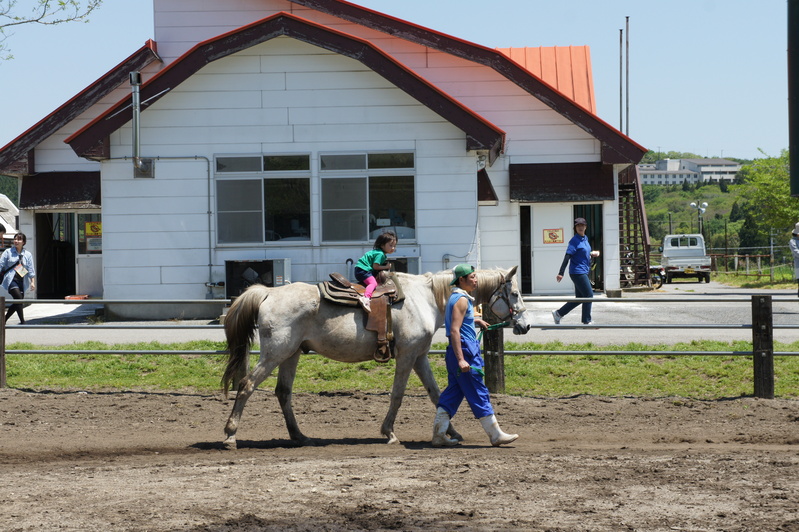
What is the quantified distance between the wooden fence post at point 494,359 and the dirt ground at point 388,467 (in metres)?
0.47

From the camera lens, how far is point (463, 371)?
8.43 m

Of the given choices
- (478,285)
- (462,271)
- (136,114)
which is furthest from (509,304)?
(136,114)

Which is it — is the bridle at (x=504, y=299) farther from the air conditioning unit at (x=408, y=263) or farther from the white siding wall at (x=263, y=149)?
the white siding wall at (x=263, y=149)

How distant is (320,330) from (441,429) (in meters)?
1.47

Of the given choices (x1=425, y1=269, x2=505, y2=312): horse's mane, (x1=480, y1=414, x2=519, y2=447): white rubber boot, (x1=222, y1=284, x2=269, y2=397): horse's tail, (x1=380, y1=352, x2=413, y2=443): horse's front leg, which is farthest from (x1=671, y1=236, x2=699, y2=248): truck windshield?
(x1=222, y1=284, x2=269, y2=397): horse's tail

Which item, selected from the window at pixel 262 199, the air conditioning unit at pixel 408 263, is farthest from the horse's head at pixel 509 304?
the window at pixel 262 199

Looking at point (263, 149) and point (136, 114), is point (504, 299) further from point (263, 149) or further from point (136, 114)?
point (136, 114)

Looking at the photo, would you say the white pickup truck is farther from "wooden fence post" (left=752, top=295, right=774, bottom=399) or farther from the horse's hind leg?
the horse's hind leg

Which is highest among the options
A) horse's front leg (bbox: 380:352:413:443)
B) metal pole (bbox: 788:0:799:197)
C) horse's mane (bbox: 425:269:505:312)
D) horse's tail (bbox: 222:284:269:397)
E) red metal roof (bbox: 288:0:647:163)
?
red metal roof (bbox: 288:0:647:163)

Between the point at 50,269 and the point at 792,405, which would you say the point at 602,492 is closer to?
the point at 792,405

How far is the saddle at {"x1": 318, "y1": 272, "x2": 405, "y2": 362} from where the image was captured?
893 cm

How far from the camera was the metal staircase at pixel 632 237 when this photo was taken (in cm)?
2717

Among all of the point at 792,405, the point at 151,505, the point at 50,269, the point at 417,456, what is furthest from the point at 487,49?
the point at 151,505

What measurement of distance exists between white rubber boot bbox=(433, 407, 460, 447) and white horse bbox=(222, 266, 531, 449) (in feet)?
0.99
